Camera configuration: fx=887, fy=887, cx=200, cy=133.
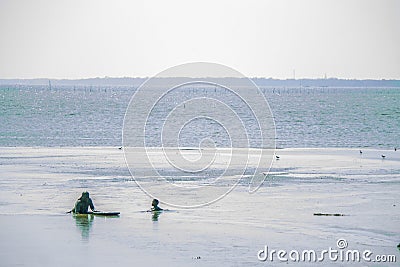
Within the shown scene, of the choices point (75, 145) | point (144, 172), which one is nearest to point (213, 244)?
point (144, 172)

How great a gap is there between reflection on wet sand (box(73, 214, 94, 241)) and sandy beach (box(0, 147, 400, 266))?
0.03m

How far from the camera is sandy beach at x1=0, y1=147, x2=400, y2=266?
2111 cm

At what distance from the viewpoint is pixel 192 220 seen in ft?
85.1

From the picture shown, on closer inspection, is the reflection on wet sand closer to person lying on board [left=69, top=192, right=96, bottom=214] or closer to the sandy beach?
the sandy beach

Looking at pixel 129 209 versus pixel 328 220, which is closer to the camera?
pixel 328 220

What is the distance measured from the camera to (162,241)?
2252 cm

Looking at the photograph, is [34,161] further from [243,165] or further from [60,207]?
[60,207]

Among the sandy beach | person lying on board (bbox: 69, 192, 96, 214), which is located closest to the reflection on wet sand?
the sandy beach

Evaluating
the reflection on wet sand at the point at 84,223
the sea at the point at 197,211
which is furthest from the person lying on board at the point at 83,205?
the sea at the point at 197,211

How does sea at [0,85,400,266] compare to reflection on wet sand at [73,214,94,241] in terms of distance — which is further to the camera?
reflection on wet sand at [73,214,94,241]

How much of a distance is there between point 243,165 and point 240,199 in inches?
506

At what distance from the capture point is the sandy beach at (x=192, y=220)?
21109 millimetres

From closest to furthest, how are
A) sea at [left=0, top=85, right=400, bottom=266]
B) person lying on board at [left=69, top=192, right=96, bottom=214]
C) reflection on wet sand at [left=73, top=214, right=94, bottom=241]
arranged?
sea at [left=0, top=85, right=400, bottom=266] → reflection on wet sand at [left=73, top=214, right=94, bottom=241] → person lying on board at [left=69, top=192, right=96, bottom=214]

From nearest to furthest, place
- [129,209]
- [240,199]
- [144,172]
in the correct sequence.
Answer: [129,209], [240,199], [144,172]
